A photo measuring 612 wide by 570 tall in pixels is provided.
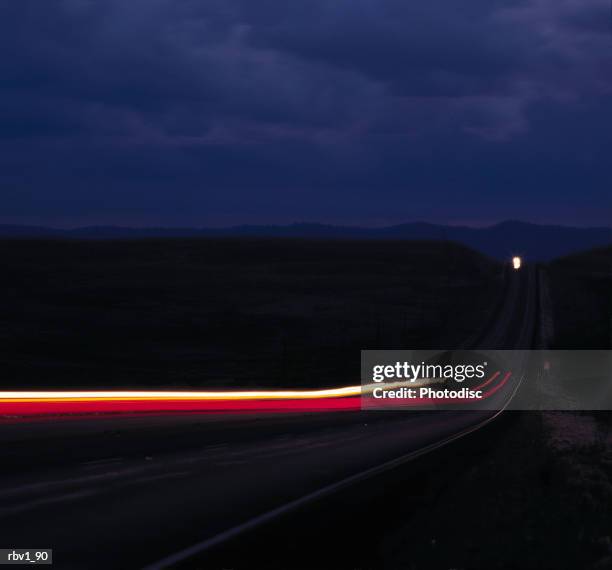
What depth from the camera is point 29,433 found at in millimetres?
20672

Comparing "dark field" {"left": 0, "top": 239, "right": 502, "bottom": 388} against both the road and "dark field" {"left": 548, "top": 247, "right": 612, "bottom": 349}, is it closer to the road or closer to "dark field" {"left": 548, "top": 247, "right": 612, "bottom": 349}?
"dark field" {"left": 548, "top": 247, "right": 612, "bottom": 349}

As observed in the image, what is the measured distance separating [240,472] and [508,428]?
2150 cm

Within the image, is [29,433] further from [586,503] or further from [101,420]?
[586,503]

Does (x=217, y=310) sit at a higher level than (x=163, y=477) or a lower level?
higher

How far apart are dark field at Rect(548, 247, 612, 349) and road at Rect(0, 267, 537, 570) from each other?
176 feet

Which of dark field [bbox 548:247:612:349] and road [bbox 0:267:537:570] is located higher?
dark field [bbox 548:247:612:349]

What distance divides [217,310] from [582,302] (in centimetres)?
5292

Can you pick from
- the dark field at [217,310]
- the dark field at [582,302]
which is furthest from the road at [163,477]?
the dark field at [582,302]

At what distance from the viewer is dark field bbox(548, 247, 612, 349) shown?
269 feet

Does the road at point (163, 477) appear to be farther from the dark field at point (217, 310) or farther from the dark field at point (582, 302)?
the dark field at point (582, 302)

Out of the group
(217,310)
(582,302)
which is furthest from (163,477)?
(582,302)

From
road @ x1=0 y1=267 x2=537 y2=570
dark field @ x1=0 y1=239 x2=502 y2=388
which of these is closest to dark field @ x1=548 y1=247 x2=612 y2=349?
dark field @ x1=0 y1=239 x2=502 y2=388

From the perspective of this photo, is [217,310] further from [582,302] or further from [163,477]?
[163,477]

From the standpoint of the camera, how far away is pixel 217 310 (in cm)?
8756
